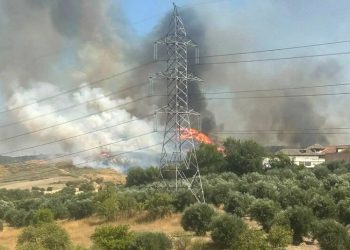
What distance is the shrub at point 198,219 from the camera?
3616 centimetres

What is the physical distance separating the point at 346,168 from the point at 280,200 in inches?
1700

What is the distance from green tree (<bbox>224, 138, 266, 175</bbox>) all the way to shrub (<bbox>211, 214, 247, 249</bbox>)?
184 ft

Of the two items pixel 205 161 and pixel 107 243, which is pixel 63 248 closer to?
pixel 107 243

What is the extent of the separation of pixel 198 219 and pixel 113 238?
29.6ft

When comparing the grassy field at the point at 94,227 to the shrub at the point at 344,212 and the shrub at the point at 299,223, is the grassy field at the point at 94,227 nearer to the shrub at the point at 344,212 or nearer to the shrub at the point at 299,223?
the shrub at the point at 299,223

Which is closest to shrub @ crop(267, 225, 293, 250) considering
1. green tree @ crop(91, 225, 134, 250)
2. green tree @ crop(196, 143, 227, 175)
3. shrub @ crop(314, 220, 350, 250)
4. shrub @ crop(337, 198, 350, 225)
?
shrub @ crop(314, 220, 350, 250)

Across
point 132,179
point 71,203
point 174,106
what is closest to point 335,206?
point 174,106

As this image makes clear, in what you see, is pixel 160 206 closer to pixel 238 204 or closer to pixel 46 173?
pixel 238 204

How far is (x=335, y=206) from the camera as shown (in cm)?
3891

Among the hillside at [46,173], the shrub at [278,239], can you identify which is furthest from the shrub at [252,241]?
the hillside at [46,173]

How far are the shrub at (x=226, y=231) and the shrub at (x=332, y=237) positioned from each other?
433cm

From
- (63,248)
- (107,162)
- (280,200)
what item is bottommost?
(63,248)

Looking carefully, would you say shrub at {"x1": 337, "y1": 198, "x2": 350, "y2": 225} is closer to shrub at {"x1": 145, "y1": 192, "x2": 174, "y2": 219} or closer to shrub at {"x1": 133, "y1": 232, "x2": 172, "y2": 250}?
shrub at {"x1": 145, "y1": 192, "x2": 174, "y2": 219}

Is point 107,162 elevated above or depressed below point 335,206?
above
